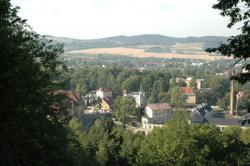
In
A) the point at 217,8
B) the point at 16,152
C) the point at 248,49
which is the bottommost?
the point at 16,152

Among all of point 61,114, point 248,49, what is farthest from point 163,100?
point 248,49

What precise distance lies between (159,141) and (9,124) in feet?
70.4

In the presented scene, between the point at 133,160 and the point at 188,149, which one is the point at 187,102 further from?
the point at 188,149

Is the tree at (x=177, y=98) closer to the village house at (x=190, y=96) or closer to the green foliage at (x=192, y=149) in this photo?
the village house at (x=190, y=96)

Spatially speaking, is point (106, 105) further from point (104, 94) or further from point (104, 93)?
point (104, 93)

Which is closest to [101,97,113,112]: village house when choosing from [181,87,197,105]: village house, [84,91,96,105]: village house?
[84,91,96,105]: village house

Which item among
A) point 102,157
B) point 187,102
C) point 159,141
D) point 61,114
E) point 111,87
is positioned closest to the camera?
point 61,114

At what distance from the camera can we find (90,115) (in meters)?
95.5

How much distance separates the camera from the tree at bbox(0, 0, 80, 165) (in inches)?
456

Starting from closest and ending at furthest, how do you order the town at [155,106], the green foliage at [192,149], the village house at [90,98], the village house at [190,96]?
1. the green foliage at [192,149]
2. the town at [155,106]
3. the village house at [90,98]
4. the village house at [190,96]

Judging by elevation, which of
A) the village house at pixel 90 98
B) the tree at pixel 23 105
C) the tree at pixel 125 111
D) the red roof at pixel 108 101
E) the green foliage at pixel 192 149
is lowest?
the village house at pixel 90 98

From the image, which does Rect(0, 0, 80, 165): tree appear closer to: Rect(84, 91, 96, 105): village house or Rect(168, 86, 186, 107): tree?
Rect(168, 86, 186, 107): tree

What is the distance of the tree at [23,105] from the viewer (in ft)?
38.0

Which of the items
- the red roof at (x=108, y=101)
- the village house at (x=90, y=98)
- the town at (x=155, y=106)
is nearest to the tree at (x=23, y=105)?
the town at (x=155, y=106)
